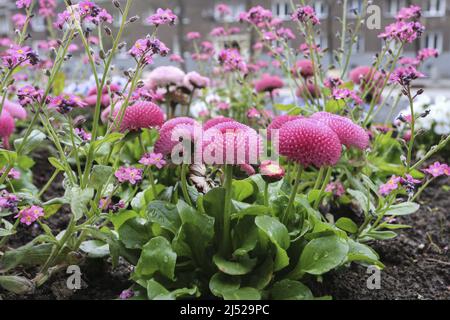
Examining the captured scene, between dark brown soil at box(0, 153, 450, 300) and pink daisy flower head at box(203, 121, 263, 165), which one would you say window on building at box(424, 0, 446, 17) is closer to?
dark brown soil at box(0, 153, 450, 300)

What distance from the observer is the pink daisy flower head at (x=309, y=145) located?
1.09 metres

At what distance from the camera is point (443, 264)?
64.3 inches

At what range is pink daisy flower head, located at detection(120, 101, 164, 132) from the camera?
1297 millimetres

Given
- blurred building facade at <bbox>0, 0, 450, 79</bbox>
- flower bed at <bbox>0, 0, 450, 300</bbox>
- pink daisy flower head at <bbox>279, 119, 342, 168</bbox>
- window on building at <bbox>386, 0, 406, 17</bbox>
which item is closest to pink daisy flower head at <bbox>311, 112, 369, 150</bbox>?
flower bed at <bbox>0, 0, 450, 300</bbox>

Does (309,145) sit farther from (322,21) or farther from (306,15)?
(322,21)

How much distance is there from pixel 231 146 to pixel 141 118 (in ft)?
0.99

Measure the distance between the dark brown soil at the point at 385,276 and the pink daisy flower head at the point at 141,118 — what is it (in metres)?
0.40

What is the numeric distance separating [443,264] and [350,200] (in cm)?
39

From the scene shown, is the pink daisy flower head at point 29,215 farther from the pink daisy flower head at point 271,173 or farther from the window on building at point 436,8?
the window on building at point 436,8

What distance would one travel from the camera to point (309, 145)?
3.56 feet

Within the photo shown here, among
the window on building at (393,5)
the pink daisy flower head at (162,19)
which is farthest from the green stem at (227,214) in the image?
the window on building at (393,5)
